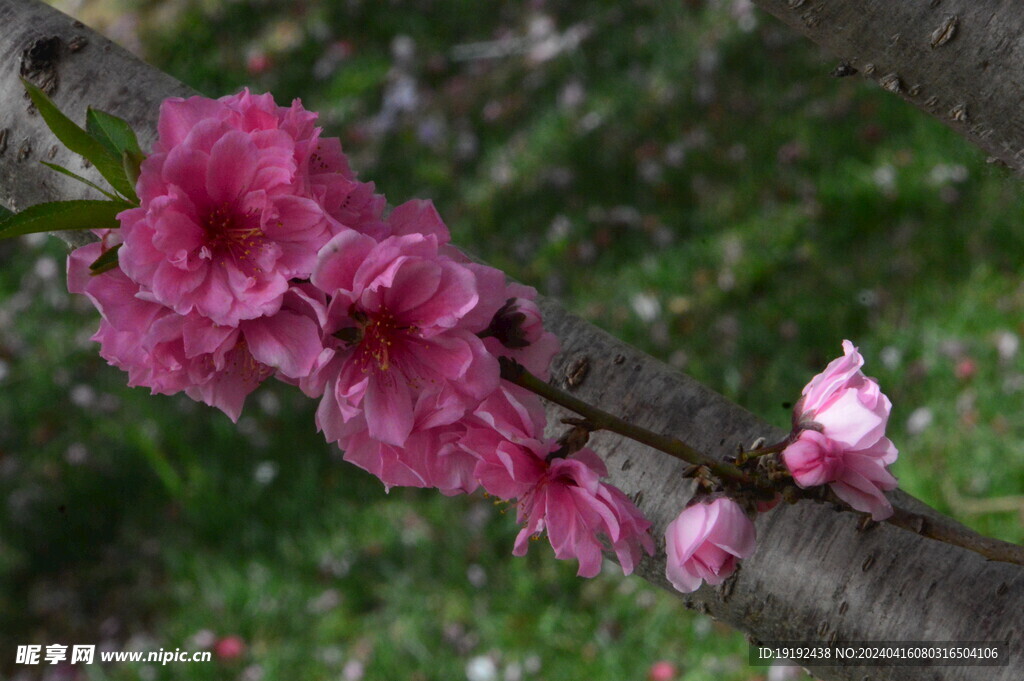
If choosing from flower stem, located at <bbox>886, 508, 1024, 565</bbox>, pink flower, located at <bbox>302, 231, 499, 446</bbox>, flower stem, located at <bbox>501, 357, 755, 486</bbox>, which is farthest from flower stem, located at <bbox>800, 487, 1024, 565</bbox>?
pink flower, located at <bbox>302, 231, 499, 446</bbox>

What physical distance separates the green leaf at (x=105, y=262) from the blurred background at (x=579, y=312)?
81.7 inches

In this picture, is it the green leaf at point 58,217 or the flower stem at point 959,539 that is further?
the flower stem at point 959,539

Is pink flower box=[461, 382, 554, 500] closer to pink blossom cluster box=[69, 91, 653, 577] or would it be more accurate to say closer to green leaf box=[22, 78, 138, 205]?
pink blossom cluster box=[69, 91, 653, 577]

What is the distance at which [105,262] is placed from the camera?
0.81 m

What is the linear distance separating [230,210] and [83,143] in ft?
0.44

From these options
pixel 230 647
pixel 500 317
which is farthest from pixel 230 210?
pixel 230 647

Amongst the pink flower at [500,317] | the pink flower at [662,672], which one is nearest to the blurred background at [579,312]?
the pink flower at [662,672]

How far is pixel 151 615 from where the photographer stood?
322 centimetres

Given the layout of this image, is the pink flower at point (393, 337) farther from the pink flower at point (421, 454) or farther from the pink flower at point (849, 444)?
the pink flower at point (849, 444)

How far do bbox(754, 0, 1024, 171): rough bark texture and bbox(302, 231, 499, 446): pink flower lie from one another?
0.52 m

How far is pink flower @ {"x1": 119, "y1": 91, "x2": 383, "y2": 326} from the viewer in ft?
2.58

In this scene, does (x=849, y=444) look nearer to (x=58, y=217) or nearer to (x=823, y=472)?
(x=823, y=472)

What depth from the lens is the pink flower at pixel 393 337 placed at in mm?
785

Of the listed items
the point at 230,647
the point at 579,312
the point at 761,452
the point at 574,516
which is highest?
the point at 761,452
